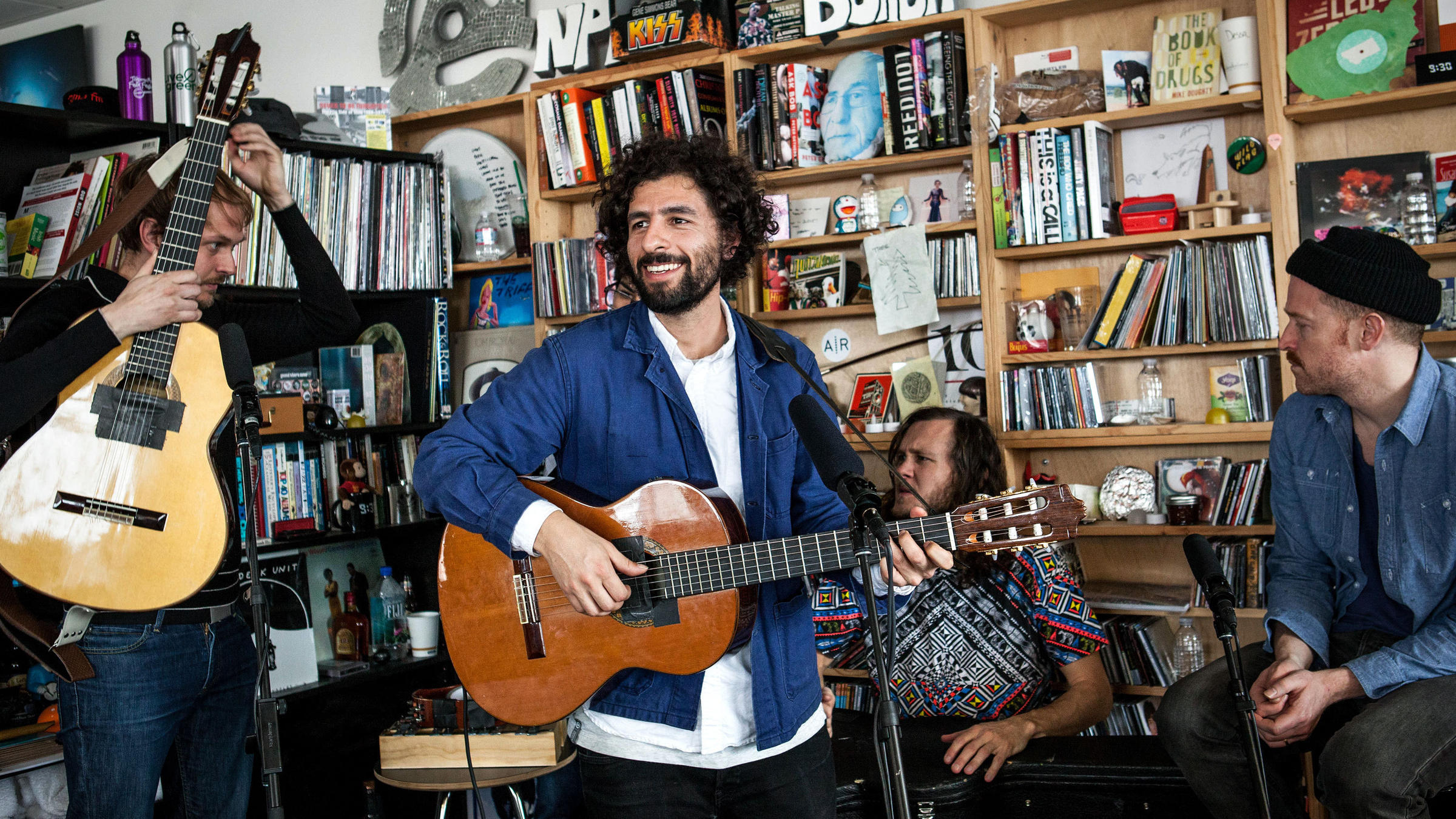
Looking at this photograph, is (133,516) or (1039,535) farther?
(133,516)

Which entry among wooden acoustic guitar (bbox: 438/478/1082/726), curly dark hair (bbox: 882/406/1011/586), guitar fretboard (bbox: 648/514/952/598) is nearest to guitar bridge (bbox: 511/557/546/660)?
wooden acoustic guitar (bbox: 438/478/1082/726)

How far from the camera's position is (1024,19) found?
3381 mm

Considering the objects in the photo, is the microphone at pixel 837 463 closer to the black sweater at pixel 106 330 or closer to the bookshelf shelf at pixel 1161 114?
the black sweater at pixel 106 330

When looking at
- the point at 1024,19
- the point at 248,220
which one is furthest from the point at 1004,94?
the point at 248,220

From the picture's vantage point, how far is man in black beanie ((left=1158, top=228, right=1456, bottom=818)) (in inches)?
78.0

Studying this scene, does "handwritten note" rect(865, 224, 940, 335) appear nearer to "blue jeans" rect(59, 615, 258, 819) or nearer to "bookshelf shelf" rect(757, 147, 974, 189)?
"bookshelf shelf" rect(757, 147, 974, 189)

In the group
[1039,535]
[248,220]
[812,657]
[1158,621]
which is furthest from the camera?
[1158,621]

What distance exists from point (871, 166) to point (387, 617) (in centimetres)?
210

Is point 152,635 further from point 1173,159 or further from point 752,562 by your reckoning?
point 1173,159

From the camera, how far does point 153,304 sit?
2057 millimetres

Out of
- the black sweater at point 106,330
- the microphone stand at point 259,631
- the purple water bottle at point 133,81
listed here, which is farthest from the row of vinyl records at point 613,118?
the microphone stand at point 259,631

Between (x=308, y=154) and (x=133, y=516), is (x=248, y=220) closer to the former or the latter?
(x=133, y=516)

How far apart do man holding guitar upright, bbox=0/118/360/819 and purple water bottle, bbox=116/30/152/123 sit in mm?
1222

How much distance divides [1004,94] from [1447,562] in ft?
6.05
